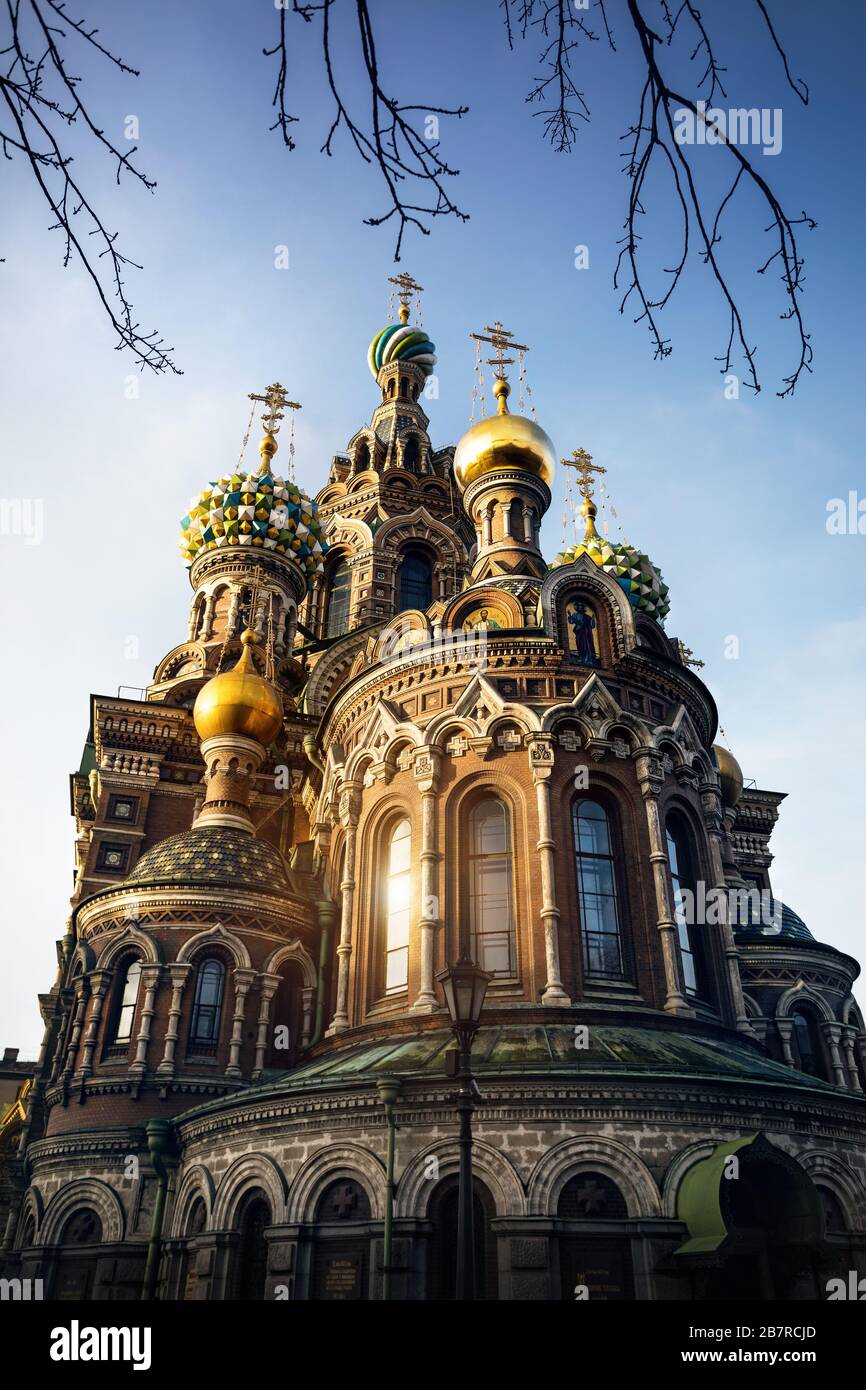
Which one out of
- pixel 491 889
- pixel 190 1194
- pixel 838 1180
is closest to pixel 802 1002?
pixel 838 1180

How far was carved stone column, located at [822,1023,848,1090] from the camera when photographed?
18.8 metres

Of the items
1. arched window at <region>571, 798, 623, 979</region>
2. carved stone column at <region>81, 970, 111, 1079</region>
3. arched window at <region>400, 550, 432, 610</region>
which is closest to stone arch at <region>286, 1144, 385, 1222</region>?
arched window at <region>571, 798, 623, 979</region>

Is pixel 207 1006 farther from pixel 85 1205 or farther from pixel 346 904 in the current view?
pixel 85 1205

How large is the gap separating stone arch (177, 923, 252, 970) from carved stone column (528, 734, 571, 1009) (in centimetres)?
556

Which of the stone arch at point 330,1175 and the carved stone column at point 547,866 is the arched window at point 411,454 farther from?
the stone arch at point 330,1175

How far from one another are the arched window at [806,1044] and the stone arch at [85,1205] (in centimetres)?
1204

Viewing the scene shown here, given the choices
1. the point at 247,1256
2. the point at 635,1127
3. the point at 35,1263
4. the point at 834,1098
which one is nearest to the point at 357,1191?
the point at 247,1256

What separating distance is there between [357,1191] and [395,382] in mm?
29898

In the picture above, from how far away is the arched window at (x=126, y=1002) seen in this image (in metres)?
16.3

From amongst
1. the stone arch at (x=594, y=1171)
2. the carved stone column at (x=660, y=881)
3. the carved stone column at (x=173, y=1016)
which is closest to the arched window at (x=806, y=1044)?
the carved stone column at (x=660, y=881)

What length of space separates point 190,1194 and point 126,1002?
4140 millimetres

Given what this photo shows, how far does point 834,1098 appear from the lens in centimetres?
1182

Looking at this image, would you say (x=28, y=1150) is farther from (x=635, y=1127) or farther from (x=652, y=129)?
(x=652, y=129)
